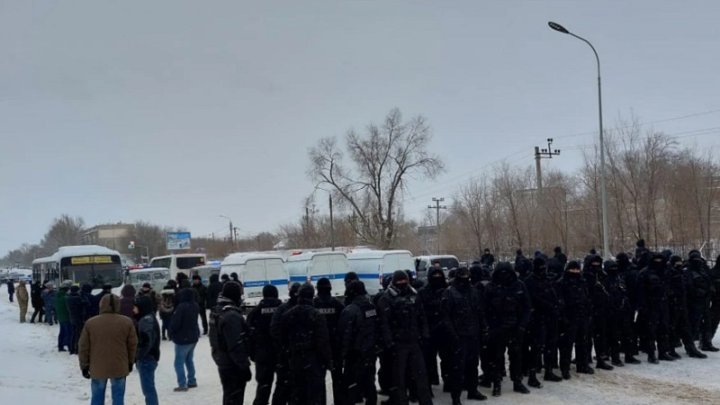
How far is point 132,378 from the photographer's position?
12.7 meters

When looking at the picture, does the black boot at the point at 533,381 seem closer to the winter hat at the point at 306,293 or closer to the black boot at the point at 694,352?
the black boot at the point at 694,352

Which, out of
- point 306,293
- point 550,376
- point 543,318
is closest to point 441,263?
point 550,376

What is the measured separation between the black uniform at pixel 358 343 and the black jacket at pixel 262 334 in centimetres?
97

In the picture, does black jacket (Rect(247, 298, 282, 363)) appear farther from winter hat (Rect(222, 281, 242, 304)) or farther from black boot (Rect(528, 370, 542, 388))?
black boot (Rect(528, 370, 542, 388))

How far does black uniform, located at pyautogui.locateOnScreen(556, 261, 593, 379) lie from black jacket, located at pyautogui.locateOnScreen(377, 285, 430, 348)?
3065 millimetres

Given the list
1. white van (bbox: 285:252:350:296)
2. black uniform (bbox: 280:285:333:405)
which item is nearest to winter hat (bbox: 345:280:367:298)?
black uniform (bbox: 280:285:333:405)

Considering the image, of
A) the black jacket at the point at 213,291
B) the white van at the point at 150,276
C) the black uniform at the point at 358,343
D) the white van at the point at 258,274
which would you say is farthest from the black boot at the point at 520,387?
the white van at the point at 150,276

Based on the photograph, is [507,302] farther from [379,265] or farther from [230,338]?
[379,265]

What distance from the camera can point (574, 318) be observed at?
1061cm

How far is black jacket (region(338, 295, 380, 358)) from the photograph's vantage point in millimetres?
8547

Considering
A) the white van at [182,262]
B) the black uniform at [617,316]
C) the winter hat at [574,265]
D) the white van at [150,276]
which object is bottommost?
the black uniform at [617,316]

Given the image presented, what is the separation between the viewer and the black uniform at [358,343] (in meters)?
8.57

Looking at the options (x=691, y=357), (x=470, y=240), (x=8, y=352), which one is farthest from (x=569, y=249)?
(x=8, y=352)

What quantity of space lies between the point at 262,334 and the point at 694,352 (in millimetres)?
8474
